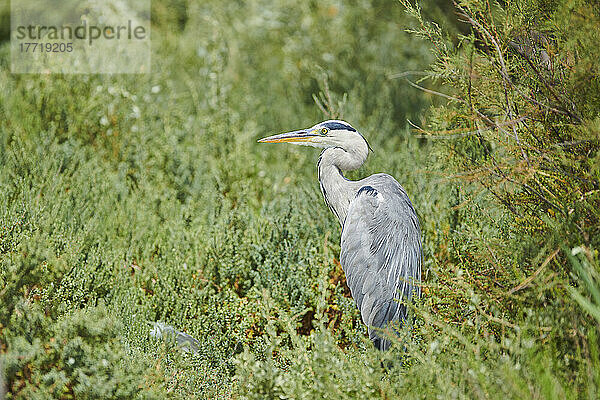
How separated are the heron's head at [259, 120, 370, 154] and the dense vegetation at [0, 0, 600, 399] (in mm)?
523

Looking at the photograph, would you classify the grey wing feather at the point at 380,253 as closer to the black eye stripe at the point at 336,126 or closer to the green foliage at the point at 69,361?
the black eye stripe at the point at 336,126

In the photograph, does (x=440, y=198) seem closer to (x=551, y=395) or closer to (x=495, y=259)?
(x=495, y=259)

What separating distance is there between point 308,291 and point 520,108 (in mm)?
1688

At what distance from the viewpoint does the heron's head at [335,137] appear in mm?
3721

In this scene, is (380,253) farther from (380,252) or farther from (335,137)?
(335,137)

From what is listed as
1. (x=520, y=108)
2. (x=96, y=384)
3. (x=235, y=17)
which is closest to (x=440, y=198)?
(x=520, y=108)

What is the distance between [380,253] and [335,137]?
764mm

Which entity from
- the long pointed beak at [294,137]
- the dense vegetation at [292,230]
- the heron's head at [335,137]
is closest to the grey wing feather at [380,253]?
the dense vegetation at [292,230]

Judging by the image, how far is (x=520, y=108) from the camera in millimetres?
3152

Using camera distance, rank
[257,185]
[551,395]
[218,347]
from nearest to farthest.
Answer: [551,395]
[218,347]
[257,185]

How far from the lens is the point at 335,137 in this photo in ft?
12.3

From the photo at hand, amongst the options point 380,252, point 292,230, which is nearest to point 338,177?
point 380,252

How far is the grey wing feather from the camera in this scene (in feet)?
11.1

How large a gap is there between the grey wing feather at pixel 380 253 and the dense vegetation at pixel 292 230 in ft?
0.50
